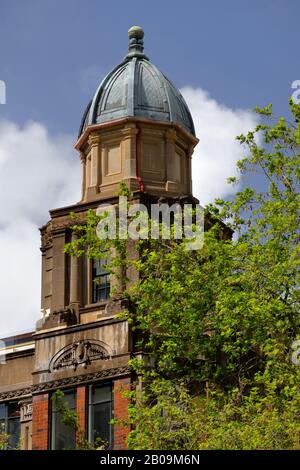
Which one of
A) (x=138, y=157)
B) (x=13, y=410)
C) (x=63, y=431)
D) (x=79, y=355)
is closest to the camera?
(x=63, y=431)

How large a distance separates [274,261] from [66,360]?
11.2 metres

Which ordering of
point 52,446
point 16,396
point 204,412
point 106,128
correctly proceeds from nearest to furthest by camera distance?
point 204,412 → point 52,446 → point 16,396 → point 106,128

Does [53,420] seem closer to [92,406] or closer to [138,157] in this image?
[92,406]

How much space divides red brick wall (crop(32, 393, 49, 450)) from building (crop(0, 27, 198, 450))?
0.03 m

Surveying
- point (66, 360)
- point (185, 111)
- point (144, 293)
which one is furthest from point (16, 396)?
point (185, 111)

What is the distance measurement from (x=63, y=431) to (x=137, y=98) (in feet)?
45.3

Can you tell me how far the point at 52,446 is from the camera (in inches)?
1869

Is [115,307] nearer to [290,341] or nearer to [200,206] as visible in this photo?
[200,206]

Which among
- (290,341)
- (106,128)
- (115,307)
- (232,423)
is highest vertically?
(106,128)

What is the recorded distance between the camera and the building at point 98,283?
156 ft

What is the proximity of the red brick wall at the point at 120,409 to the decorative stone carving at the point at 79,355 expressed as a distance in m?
1.30

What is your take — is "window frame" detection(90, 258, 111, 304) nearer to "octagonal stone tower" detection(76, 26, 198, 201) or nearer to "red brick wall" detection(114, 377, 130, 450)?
"octagonal stone tower" detection(76, 26, 198, 201)

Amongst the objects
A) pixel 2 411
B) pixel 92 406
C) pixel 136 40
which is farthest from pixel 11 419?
pixel 136 40

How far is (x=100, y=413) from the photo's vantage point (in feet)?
155
